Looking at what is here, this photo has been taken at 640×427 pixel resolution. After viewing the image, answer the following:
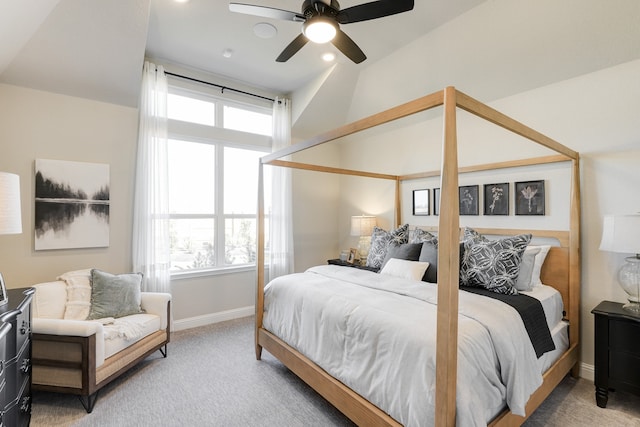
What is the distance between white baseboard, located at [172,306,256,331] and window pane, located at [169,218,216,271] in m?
0.63

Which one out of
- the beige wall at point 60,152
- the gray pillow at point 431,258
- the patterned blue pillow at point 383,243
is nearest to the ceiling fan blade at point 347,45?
the gray pillow at point 431,258

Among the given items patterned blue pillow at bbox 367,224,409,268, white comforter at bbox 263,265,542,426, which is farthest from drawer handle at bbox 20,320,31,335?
patterned blue pillow at bbox 367,224,409,268

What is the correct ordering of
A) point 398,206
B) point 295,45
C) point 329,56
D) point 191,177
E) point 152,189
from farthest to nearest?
point 398,206 → point 191,177 → point 329,56 → point 152,189 → point 295,45

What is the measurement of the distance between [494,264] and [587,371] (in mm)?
1275

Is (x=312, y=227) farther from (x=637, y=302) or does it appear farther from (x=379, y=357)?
(x=637, y=302)

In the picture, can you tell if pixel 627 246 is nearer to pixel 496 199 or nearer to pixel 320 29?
pixel 496 199

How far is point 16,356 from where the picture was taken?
1.52 meters

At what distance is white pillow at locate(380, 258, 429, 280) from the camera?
2.75 m

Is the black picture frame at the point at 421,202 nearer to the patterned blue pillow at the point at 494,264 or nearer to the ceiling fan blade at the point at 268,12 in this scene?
the patterned blue pillow at the point at 494,264

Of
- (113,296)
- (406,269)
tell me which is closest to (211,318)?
(113,296)

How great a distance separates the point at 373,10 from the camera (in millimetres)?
1963

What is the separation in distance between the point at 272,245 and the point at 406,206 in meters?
1.91

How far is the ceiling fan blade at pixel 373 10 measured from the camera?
1.87 metres

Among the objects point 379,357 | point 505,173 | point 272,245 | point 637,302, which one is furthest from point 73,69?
point 637,302
